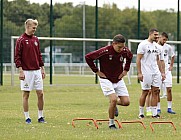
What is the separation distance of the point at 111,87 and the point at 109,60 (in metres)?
0.55

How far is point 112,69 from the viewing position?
42.8 ft

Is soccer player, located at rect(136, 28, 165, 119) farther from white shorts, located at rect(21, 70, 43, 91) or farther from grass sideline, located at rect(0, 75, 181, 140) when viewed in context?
white shorts, located at rect(21, 70, 43, 91)

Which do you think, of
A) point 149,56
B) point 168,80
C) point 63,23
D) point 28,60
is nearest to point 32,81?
point 28,60

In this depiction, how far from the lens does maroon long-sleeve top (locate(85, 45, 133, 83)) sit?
12.9m

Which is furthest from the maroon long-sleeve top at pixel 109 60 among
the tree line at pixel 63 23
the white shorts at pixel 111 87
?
the tree line at pixel 63 23

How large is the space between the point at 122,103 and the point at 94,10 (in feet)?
64.6

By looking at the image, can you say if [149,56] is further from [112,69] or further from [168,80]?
[112,69]

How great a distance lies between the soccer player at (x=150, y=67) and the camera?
1541cm

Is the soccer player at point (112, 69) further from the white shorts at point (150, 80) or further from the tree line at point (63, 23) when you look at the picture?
the tree line at point (63, 23)

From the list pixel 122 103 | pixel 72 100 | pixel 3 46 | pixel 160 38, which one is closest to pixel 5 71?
pixel 3 46

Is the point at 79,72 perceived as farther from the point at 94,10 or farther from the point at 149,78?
the point at 149,78

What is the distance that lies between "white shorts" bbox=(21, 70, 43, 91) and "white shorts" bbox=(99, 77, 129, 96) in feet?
4.97

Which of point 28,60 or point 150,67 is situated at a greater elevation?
point 28,60

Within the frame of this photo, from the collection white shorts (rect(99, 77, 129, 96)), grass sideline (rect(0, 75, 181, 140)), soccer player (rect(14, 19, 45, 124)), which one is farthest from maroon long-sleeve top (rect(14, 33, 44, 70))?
white shorts (rect(99, 77, 129, 96))
